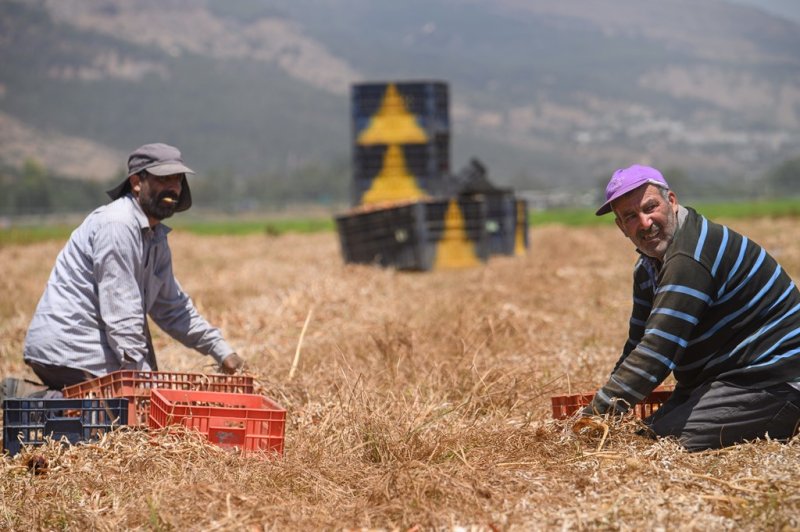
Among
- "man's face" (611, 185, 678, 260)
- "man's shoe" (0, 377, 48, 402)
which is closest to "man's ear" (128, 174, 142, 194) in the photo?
"man's shoe" (0, 377, 48, 402)

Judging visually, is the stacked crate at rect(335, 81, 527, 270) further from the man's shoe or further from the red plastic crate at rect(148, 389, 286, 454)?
the red plastic crate at rect(148, 389, 286, 454)

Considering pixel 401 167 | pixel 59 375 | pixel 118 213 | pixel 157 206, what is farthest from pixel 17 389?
pixel 401 167

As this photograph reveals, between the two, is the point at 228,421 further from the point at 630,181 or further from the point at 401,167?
the point at 401,167

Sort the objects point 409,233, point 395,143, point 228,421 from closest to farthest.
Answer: point 228,421, point 409,233, point 395,143

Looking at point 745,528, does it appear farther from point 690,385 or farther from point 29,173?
point 29,173

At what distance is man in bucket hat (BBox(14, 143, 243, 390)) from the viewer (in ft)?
20.9

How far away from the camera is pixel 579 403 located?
5.61 meters

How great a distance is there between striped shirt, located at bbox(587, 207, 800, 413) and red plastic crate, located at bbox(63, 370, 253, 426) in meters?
2.15

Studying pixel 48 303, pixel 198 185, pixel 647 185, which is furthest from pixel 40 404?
pixel 198 185

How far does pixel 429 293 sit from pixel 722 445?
325 inches

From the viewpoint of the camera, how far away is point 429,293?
13.5 metres

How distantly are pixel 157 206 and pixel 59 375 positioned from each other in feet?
3.66

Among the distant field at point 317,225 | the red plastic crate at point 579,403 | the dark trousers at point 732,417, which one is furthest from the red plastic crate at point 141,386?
the distant field at point 317,225

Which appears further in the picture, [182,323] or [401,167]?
[401,167]
